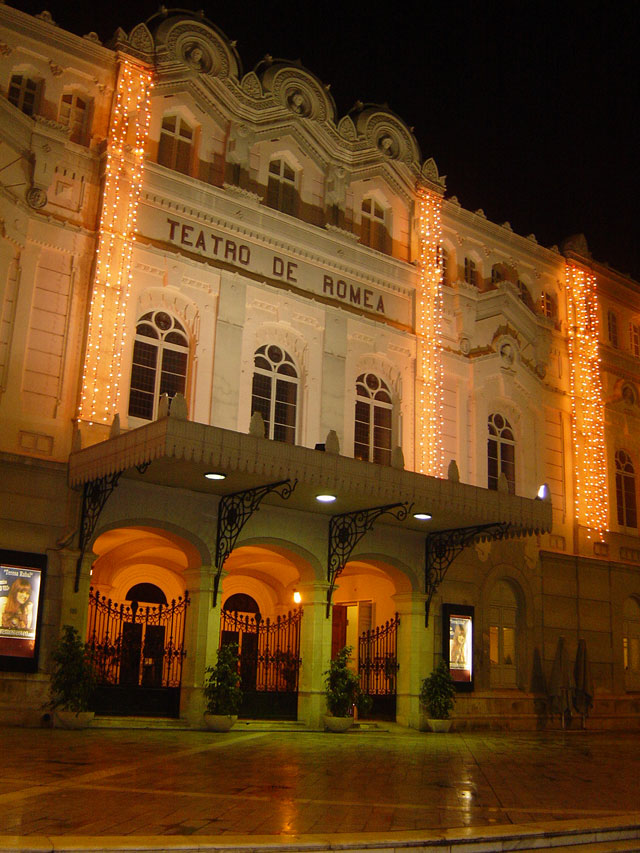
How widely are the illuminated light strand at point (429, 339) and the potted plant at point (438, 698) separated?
4.97 meters

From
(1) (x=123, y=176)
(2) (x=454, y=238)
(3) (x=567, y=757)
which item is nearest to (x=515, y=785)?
(3) (x=567, y=757)

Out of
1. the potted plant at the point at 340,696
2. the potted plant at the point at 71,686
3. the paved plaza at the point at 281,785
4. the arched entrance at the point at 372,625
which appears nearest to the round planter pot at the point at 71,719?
the potted plant at the point at 71,686

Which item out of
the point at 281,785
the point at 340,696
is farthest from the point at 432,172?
the point at 281,785

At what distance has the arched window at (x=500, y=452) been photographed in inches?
984

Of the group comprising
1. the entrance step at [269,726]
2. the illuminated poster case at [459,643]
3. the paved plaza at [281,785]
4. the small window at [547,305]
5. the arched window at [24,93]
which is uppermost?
the arched window at [24,93]

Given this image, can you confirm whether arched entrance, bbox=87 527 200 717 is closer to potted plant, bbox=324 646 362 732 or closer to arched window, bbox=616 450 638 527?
potted plant, bbox=324 646 362 732

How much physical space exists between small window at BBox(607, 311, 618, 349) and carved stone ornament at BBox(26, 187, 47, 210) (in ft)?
61.2

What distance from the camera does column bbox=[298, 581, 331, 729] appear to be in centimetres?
1952

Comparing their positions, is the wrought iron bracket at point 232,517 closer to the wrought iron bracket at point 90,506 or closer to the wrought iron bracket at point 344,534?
the wrought iron bracket at point 344,534

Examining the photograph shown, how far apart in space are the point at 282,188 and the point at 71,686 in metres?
13.0

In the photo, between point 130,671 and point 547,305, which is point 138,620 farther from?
point 547,305

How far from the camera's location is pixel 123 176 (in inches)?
771

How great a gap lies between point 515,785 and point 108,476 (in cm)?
894

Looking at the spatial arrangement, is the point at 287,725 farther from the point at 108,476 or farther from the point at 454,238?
the point at 454,238
